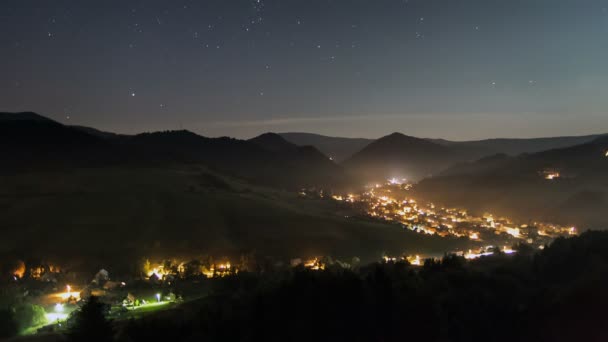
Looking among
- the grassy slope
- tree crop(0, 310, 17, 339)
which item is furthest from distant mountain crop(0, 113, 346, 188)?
tree crop(0, 310, 17, 339)

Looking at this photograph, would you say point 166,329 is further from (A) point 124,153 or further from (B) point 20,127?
(B) point 20,127

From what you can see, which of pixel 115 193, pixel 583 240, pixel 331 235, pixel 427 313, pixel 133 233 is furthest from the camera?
pixel 115 193

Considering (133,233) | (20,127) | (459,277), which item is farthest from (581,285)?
(20,127)

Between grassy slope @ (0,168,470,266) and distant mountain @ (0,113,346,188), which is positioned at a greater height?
distant mountain @ (0,113,346,188)

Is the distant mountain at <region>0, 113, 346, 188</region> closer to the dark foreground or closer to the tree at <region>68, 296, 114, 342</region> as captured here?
the dark foreground

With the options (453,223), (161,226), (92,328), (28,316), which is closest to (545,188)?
(453,223)

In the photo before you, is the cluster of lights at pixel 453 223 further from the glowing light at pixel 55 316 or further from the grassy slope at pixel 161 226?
the glowing light at pixel 55 316
